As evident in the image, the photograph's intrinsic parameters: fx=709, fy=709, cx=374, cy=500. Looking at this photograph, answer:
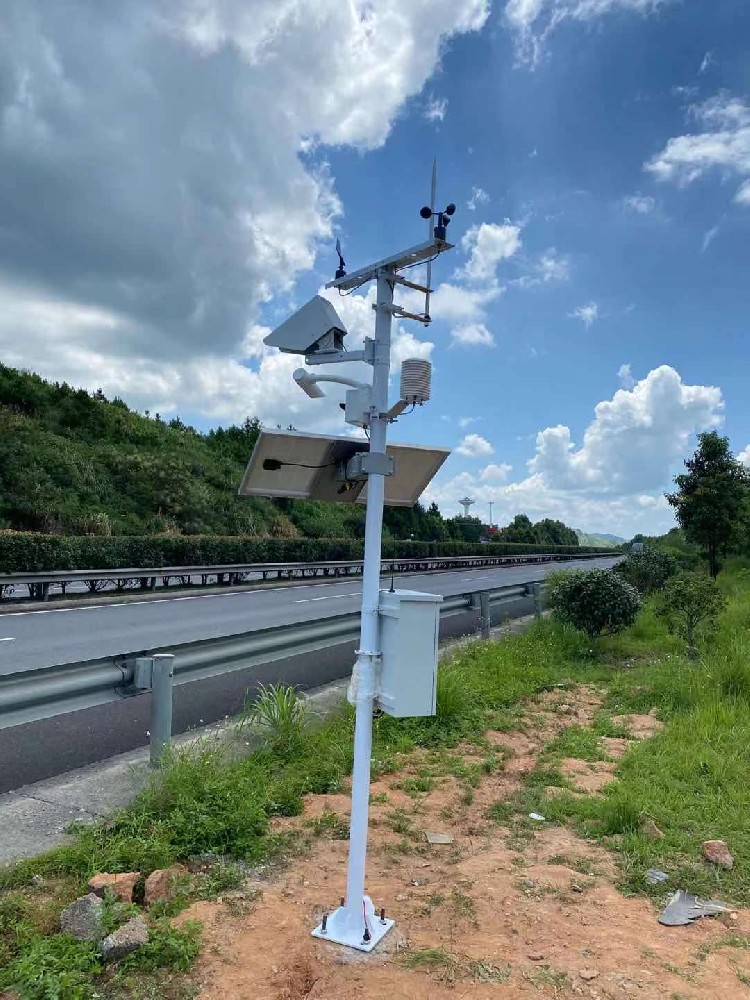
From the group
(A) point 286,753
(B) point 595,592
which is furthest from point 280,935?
(B) point 595,592

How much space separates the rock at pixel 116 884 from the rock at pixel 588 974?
1.89 meters

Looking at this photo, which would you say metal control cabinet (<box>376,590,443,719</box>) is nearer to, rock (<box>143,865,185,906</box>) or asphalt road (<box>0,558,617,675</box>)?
rock (<box>143,865,185,906</box>)

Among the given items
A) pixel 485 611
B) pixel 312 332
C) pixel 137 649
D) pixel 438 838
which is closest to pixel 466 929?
pixel 438 838

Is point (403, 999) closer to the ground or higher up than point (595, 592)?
closer to the ground

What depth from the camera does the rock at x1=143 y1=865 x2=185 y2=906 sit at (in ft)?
10.2

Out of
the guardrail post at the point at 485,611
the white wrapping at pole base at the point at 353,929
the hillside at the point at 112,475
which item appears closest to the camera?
the white wrapping at pole base at the point at 353,929

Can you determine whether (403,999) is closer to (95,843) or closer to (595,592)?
(95,843)

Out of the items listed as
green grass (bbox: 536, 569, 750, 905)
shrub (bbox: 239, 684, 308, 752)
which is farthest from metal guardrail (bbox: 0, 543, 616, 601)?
green grass (bbox: 536, 569, 750, 905)

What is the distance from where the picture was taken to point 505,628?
12.0 metres

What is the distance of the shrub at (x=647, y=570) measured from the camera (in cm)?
1783

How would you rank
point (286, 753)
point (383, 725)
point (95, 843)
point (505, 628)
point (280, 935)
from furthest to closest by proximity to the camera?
point (505, 628) → point (383, 725) → point (286, 753) → point (95, 843) → point (280, 935)

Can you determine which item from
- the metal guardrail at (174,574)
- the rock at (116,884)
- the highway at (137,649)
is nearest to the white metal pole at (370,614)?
the rock at (116,884)

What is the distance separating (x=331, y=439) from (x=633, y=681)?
21.0 ft

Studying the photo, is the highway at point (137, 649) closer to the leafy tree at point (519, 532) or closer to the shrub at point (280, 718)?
the shrub at point (280, 718)
